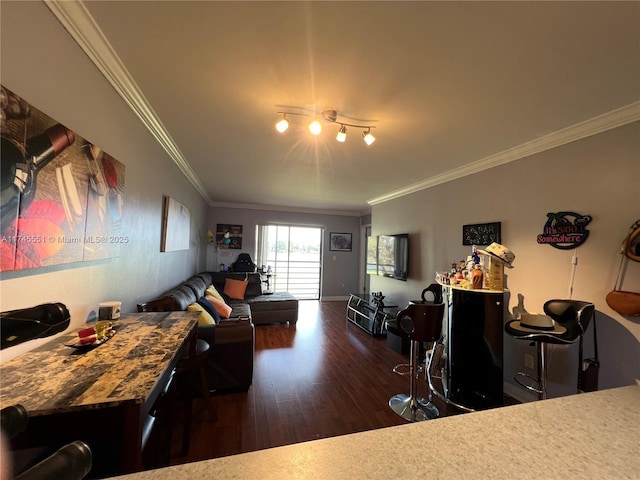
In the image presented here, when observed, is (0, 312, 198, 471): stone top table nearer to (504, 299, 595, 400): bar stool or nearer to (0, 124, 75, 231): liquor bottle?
(0, 124, 75, 231): liquor bottle

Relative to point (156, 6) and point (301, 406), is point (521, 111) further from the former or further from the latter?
point (301, 406)

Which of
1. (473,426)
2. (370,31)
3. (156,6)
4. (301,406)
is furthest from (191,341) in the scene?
(370,31)

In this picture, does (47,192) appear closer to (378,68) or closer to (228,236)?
(378,68)

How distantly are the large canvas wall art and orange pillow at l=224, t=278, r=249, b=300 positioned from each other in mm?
3535

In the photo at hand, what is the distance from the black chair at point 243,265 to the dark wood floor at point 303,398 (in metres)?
2.17

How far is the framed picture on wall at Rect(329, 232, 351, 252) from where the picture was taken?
6.98 metres

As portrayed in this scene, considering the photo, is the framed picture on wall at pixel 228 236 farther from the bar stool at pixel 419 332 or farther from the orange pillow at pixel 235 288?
the bar stool at pixel 419 332

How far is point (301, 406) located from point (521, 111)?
291 cm

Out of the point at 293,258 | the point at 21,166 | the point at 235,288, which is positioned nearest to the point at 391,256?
the point at 235,288

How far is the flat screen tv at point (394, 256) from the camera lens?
4.20 metres

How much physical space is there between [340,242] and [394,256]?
2692mm

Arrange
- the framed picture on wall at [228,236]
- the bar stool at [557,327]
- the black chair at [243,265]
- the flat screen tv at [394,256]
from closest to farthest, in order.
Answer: the bar stool at [557,327], the flat screen tv at [394,256], the black chair at [243,265], the framed picture on wall at [228,236]

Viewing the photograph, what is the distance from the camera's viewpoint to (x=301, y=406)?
2281mm

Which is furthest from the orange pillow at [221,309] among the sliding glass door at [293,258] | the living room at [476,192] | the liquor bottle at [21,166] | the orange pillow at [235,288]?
the sliding glass door at [293,258]
